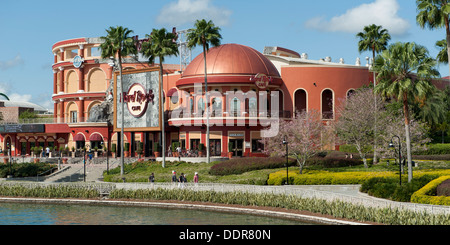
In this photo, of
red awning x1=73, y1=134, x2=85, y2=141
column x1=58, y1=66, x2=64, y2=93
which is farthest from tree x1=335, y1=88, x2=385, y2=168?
column x1=58, y1=66, x2=64, y2=93

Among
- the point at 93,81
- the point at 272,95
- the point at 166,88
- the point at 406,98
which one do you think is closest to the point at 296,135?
the point at 406,98

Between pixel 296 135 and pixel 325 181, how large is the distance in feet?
28.0

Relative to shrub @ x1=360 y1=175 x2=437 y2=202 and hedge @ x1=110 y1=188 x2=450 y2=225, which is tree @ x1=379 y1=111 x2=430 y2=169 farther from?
hedge @ x1=110 y1=188 x2=450 y2=225

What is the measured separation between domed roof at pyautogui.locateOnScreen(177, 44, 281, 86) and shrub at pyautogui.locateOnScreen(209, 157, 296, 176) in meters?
15.9

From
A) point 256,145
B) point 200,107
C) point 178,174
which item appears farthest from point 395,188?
point 200,107

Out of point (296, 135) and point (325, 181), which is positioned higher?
point (296, 135)

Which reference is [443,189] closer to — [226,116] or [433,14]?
[433,14]

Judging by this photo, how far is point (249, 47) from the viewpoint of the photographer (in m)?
71.9

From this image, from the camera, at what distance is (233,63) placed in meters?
67.4

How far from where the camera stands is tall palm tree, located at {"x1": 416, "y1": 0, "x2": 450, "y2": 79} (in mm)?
38844

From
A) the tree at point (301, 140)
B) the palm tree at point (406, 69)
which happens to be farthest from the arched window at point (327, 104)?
the palm tree at point (406, 69)

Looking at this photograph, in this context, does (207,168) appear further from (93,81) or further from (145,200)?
(93,81)

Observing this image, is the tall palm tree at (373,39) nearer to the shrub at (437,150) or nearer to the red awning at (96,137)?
the shrub at (437,150)

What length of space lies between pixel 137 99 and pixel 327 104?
25.4 meters
